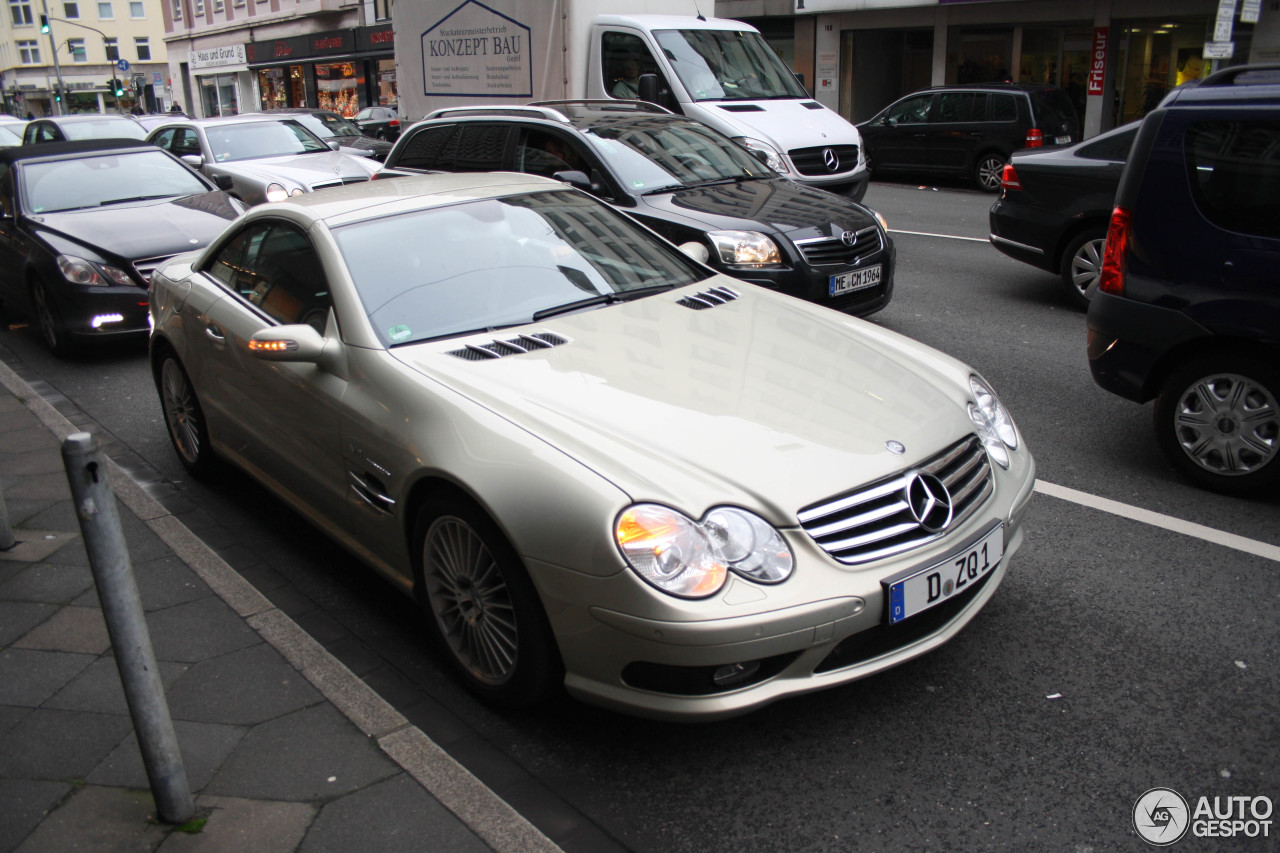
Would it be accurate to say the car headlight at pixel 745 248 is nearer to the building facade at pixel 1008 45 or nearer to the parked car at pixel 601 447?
the parked car at pixel 601 447

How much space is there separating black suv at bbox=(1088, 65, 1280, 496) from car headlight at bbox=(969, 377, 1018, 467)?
4.97ft

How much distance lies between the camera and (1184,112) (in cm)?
475

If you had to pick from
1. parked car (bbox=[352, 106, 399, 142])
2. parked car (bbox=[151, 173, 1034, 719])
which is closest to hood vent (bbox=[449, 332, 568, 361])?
parked car (bbox=[151, 173, 1034, 719])

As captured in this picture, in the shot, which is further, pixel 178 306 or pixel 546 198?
pixel 178 306

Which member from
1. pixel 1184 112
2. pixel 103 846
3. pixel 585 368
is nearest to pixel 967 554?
pixel 585 368

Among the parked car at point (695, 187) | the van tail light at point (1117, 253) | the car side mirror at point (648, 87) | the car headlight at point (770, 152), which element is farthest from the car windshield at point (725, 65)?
the van tail light at point (1117, 253)

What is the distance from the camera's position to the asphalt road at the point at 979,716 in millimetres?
2775

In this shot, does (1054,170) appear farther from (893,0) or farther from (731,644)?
(893,0)

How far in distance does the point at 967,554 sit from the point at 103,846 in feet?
7.96

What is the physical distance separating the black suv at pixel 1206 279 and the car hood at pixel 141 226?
6.54 meters

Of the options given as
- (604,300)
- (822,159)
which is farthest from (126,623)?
(822,159)

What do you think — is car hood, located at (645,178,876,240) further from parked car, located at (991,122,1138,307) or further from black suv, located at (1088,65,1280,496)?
black suv, located at (1088,65,1280,496)

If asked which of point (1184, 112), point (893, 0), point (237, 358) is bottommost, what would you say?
point (237, 358)

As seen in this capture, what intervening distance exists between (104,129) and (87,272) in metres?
9.11
